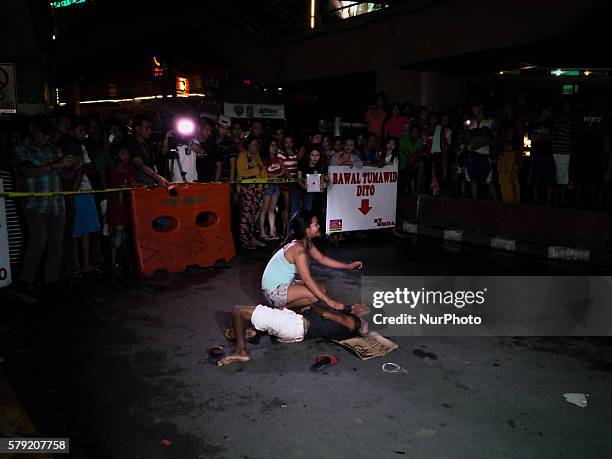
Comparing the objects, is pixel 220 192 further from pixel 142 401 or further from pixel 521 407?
pixel 521 407

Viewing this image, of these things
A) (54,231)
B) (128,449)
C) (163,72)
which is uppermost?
(163,72)

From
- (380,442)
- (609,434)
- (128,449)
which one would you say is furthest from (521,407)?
(128,449)

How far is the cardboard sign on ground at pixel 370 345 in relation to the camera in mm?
5074

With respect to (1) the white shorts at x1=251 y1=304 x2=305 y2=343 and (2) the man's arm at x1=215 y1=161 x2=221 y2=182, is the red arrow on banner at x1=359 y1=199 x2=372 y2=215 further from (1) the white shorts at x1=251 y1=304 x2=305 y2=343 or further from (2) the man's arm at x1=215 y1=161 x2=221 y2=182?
(1) the white shorts at x1=251 y1=304 x2=305 y2=343

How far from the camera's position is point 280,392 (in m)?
4.41

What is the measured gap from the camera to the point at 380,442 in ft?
12.1

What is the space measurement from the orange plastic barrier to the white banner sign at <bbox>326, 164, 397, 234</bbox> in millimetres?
2204

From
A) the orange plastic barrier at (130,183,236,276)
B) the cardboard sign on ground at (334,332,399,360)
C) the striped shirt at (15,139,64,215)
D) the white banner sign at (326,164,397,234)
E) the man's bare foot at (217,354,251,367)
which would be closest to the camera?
the man's bare foot at (217,354,251,367)

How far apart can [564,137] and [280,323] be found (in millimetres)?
7840

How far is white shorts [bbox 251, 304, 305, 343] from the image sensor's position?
5.11m

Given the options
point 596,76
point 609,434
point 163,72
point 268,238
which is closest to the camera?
point 609,434

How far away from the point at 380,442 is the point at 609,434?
1608 mm

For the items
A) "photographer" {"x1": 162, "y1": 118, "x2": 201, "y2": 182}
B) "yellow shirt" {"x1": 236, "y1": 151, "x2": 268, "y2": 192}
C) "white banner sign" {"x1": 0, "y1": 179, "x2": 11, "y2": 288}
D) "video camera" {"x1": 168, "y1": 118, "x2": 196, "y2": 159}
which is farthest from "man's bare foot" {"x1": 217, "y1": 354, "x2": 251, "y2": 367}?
"yellow shirt" {"x1": 236, "y1": 151, "x2": 268, "y2": 192}

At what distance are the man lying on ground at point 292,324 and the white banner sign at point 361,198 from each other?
15.5ft
